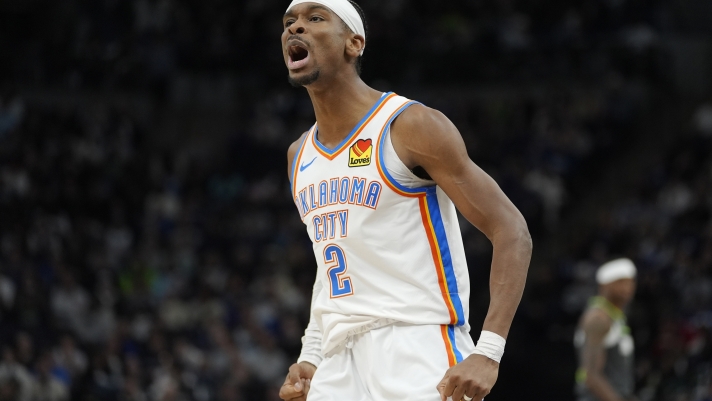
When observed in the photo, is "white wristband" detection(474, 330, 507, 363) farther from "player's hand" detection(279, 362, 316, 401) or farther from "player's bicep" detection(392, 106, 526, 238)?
"player's hand" detection(279, 362, 316, 401)

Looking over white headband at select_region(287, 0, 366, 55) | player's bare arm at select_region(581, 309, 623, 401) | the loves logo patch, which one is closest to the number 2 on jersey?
the loves logo patch

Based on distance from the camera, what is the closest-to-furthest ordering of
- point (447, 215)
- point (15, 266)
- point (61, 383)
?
point (447, 215) < point (61, 383) < point (15, 266)

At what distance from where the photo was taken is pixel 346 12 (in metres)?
4.46

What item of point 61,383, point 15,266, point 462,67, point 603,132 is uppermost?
point 462,67

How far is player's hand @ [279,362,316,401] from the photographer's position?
178 inches

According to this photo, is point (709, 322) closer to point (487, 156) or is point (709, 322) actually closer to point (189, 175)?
point (487, 156)

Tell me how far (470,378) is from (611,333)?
5.26 meters

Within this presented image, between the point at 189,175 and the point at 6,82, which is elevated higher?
the point at 6,82

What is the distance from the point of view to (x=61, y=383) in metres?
12.0

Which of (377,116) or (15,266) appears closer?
(377,116)

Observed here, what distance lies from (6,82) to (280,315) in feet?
22.5

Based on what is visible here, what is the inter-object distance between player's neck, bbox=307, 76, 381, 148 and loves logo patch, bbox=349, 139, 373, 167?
12cm

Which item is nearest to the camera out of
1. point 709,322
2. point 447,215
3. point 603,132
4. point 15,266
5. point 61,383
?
point 447,215

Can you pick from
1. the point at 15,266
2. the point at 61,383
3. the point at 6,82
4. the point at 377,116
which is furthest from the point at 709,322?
the point at 6,82
